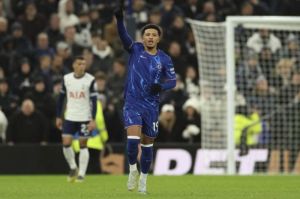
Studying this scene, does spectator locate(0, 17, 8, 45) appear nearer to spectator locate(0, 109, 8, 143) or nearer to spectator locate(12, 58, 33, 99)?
spectator locate(12, 58, 33, 99)

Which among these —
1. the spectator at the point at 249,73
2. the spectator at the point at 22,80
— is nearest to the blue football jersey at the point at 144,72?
the spectator at the point at 22,80

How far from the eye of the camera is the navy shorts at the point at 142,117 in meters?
13.6

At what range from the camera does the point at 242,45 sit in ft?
80.2

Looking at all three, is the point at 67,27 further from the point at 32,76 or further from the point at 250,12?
the point at 250,12

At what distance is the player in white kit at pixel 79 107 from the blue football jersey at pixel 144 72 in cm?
496

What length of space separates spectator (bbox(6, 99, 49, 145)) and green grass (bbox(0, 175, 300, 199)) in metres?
3.62

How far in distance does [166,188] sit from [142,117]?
2.19 meters

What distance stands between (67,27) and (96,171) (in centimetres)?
422

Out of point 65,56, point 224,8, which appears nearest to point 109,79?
point 65,56

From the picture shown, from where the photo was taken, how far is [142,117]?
541 inches

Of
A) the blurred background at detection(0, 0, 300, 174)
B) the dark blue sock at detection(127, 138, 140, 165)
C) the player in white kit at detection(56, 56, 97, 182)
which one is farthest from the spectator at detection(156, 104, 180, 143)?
the dark blue sock at detection(127, 138, 140, 165)

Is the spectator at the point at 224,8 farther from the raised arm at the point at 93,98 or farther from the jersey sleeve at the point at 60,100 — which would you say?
the jersey sleeve at the point at 60,100

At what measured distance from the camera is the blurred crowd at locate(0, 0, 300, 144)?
23125mm

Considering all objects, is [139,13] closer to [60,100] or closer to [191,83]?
[191,83]
